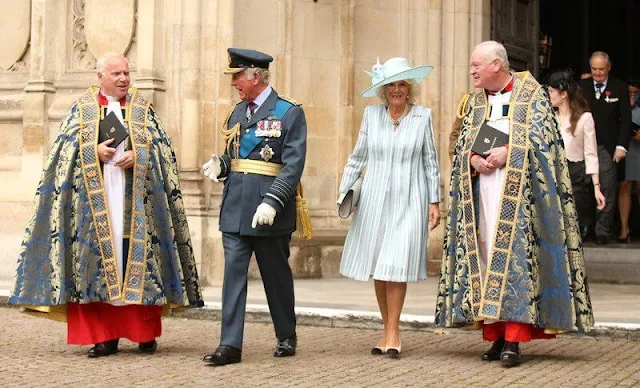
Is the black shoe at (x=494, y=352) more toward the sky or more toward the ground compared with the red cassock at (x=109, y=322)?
more toward the ground

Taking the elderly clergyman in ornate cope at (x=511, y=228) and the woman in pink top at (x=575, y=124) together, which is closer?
the elderly clergyman in ornate cope at (x=511, y=228)

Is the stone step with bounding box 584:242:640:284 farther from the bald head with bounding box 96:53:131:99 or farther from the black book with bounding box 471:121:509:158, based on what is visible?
the bald head with bounding box 96:53:131:99

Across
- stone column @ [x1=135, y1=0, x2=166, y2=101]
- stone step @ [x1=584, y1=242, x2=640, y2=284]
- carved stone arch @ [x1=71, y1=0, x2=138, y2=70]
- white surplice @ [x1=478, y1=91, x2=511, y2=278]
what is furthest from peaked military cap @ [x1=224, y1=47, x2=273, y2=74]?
stone step @ [x1=584, y1=242, x2=640, y2=284]

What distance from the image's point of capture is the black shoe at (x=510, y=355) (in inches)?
347

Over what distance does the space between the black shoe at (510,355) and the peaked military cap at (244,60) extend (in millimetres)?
2216

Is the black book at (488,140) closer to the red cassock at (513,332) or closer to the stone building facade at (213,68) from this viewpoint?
the red cassock at (513,332)

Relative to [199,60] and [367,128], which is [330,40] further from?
[367,128]

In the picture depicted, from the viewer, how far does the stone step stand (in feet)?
46.2

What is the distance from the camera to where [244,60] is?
917cm

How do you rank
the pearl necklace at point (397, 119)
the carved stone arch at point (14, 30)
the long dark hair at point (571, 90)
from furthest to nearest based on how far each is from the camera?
1. the carved stone arch at point (14, 30)
2. the long dark hair at point (571, 90)
3. the pearl necklace at point (397, 119)

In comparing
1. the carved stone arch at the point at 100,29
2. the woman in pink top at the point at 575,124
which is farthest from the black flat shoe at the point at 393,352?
the carved stone arch at the point at 100,29

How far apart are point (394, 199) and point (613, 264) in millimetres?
5477

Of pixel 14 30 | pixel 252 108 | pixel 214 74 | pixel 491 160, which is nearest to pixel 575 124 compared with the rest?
pixel 214 74

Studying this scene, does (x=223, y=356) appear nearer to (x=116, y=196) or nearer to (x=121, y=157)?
(x=116, y=196)
